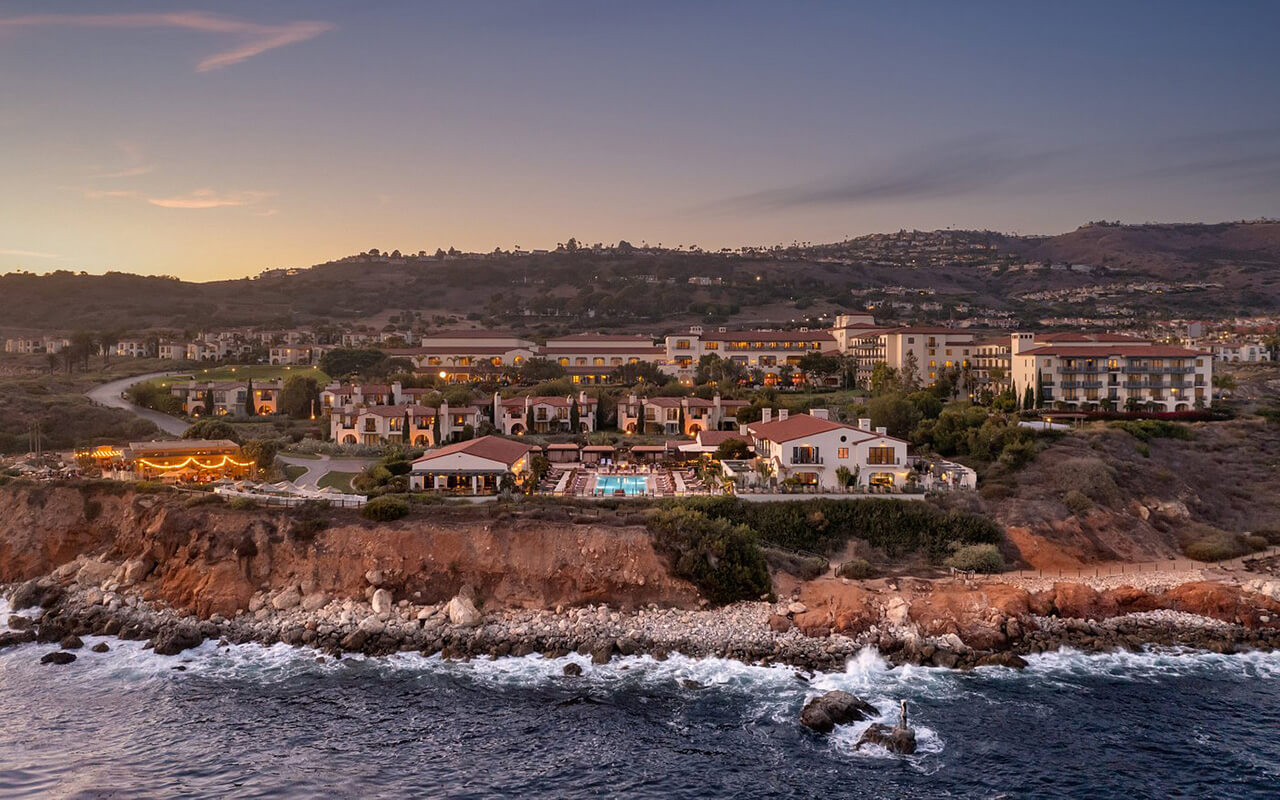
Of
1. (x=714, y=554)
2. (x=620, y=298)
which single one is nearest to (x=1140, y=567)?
(x=714, y=554)

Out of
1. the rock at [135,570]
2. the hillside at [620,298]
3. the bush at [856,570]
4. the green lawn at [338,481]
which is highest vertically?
the hillside at [620,298]

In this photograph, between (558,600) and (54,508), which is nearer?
(558,600)

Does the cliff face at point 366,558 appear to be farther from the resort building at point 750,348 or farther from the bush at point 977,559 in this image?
the resort building at point 750,348

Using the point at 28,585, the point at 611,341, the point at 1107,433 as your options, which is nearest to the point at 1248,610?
the point at 1107,433

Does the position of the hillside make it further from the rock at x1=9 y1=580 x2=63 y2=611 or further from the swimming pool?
the rock at x1=9 y1=580 x2=63 y2=611

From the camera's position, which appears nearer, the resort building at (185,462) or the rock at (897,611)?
the rock at (897,611)

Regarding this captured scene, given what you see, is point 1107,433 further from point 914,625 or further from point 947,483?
point 914,625

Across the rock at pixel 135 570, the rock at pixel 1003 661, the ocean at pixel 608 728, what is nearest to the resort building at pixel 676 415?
the rock at pixel 1003 661
